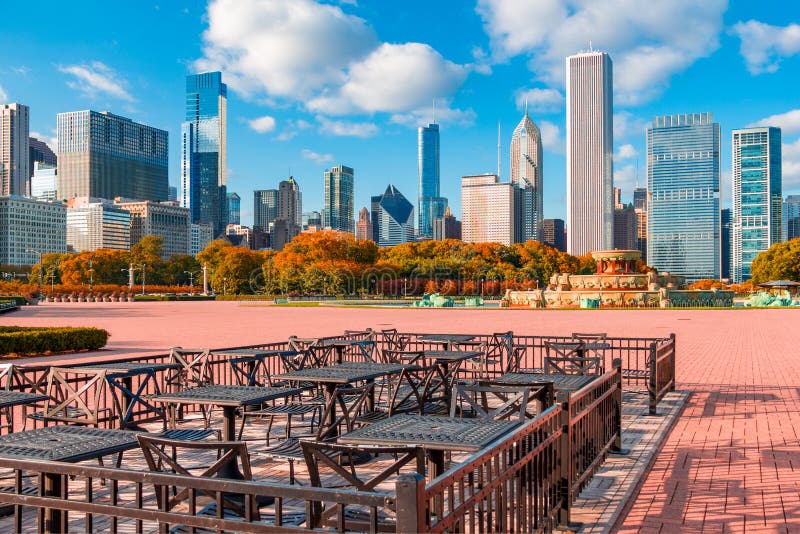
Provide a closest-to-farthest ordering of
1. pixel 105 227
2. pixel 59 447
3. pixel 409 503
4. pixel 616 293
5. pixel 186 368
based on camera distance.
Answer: pixel 409 503 → pixel 59 447 → pixel 186 368 → pixel 616 293 → pixel 105 227

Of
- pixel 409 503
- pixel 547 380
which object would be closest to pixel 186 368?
pixel 547 380

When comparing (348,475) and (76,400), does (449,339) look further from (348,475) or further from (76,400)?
(348,475)

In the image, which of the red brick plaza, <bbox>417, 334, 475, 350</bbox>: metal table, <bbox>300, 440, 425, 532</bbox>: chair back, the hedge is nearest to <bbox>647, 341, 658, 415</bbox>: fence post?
the red brick plaza

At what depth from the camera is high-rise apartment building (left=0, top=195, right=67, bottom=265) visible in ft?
554

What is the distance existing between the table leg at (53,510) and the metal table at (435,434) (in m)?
1.88

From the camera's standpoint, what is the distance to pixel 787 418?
10.7 m

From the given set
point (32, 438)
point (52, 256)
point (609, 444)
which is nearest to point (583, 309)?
point (609, 444)

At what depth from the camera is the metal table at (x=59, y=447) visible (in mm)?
4203

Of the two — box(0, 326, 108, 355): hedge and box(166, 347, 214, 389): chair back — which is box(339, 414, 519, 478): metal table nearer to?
box(166, 347, 214, 389): chair back

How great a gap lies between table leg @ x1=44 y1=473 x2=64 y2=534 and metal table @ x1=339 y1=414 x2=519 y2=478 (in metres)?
1.88

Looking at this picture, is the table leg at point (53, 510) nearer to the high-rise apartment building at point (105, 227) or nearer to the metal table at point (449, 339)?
the metal table at point (449, 339)

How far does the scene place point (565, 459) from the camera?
6121 mm

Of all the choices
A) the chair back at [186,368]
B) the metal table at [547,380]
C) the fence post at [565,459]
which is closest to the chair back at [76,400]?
the chair back at [186,368]

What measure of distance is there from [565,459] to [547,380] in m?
2.35
